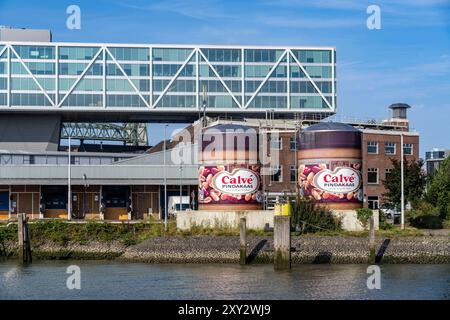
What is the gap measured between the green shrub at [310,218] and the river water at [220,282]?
6208mm

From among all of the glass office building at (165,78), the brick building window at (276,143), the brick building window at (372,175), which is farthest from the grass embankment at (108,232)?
the glass office building at (165,78)

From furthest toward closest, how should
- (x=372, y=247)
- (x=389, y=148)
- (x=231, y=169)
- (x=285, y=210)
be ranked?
(x=389, y=148) → (x=231, y=169) → (x=285, y=210) → (x=372, y=247)

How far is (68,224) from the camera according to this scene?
62938 mm

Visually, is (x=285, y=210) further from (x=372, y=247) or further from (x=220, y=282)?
(x=220, y=282)

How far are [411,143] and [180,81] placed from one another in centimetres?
3565

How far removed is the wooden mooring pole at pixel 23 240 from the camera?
189ft

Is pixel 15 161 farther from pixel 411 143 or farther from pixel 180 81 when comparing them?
pixel 411 143

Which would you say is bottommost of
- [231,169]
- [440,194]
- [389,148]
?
[440,194]

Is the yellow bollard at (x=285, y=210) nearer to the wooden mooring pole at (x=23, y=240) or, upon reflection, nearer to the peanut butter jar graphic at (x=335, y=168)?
the peanut butter jar graphic at (x=335, y=168)

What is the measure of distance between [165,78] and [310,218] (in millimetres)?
62429

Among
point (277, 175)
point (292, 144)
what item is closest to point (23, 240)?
point (277, 175)

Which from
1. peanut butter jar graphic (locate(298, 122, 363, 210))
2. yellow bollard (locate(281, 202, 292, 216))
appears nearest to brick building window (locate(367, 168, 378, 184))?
Answer: peanut butter jar graphic (locate(298, 122, 363, 210))

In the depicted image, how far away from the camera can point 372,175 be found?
9269 cm
